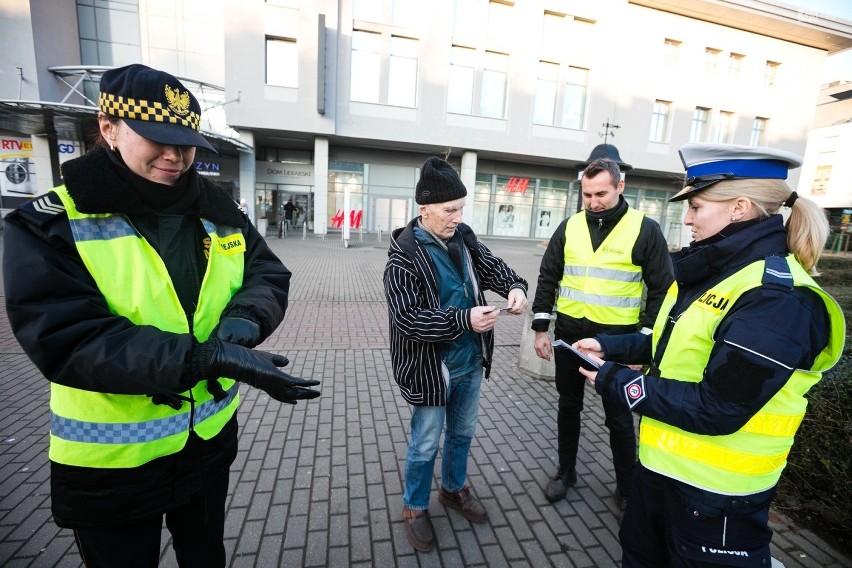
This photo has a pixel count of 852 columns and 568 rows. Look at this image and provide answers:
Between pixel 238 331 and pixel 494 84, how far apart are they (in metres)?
23.9

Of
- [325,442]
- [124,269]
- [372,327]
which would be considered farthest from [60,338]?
[372,327]

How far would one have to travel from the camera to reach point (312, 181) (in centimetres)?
2486

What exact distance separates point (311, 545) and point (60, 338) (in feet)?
6.17

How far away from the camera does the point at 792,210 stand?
1.49 meters

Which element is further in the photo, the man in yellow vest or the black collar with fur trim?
the man in yellow vest

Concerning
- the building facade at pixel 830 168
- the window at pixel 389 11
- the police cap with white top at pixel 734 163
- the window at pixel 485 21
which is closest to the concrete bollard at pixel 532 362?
the police cap with white top at pixel 734 163

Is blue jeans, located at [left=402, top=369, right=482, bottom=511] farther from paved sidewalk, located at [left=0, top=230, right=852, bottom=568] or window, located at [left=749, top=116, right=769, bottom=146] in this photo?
window, located at [left=749, top=116, right=769, bottom=146]

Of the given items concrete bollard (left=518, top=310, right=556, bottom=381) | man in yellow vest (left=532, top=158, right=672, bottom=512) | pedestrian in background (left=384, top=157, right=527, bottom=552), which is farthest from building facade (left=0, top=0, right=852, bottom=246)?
pedestrian in background (left=384, top=157, right=527, bottom=552)

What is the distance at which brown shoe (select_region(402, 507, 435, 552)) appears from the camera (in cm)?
241

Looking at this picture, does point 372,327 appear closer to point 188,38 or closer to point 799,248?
point 799,248

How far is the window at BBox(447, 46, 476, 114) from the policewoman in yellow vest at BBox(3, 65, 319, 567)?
22157mm

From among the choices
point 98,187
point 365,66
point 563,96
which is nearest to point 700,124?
point 563,96

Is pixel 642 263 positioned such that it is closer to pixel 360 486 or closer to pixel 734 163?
pixel 734 163

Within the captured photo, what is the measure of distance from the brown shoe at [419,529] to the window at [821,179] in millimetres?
47955
